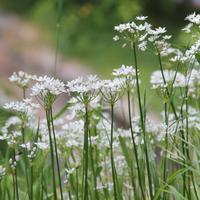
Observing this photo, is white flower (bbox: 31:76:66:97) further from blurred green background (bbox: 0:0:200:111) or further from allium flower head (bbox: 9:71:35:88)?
blurred green background (bbox: 0:0:200:111)

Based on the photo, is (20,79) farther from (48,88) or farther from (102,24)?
(102,24)

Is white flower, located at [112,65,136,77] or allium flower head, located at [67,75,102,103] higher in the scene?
white flower, located at [112,65,136,77]

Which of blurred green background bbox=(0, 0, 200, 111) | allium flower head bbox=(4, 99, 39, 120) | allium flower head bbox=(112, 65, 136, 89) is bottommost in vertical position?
allium flower head bbox=(4, 99, 39, 120)

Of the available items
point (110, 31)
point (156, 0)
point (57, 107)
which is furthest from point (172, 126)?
point (156, 0)

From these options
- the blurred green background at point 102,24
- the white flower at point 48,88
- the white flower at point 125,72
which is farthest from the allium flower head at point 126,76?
the blurred green background at point 102,24

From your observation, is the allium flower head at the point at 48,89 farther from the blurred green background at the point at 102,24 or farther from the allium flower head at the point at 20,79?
the blurred green background at the point at 102,24

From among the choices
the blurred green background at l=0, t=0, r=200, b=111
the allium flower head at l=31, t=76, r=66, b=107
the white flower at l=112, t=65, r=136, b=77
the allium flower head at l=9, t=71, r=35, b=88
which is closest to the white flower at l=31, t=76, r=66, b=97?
the allium flower head at l=31, t=76, r=66, b=107

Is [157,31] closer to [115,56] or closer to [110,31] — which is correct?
[110,31]

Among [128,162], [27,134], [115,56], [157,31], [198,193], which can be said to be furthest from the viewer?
[115,56]
